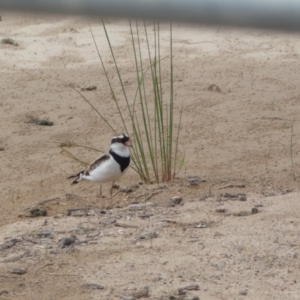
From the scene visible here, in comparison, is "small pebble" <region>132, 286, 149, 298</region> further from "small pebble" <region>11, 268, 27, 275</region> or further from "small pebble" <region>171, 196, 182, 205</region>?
"small pebble" <region>171, 196, 182, 205</region>

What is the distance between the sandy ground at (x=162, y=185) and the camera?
141 inches

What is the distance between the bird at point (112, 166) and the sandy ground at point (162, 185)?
0.17 m

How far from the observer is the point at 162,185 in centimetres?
553

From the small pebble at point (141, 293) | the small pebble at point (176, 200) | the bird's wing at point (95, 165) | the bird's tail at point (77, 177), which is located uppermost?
the small pebble at point (141, 293)

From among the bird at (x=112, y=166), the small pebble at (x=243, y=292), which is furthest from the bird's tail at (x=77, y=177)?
the small pebble at (x=243, y=292)

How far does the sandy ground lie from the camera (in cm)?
359

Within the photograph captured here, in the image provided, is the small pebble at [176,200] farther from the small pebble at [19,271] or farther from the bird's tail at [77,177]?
the small pebble at [19,271]

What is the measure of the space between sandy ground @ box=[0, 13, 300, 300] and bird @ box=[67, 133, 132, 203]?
0.17 m

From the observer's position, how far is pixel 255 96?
7844 mm

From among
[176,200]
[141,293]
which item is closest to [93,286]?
[141,293]

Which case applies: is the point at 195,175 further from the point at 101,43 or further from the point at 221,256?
the point at 101,43

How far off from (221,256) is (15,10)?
300 cm

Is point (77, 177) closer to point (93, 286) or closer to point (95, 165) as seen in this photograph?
point (95, 165)

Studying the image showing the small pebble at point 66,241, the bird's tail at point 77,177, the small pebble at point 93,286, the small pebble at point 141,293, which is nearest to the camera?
the small pebble at point 141,293
